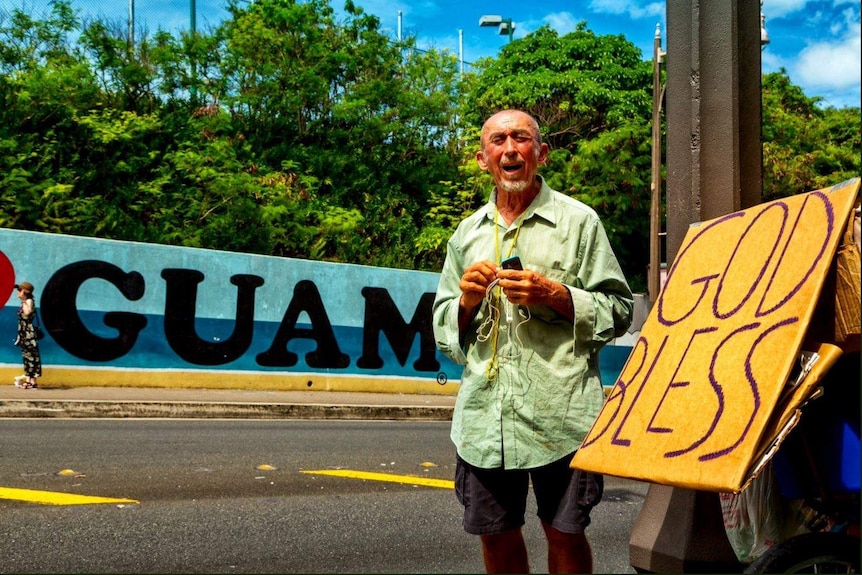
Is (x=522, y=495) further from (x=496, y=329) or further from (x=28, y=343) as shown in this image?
(x=28, y=343)

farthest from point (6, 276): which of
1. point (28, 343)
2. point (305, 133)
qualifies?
point (305, 133)

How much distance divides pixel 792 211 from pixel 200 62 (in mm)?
22206

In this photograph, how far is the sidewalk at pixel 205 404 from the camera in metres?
13.1

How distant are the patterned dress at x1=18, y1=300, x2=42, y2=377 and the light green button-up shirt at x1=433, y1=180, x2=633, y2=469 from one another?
12.7 meters

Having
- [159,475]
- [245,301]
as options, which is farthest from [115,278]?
[159,475]

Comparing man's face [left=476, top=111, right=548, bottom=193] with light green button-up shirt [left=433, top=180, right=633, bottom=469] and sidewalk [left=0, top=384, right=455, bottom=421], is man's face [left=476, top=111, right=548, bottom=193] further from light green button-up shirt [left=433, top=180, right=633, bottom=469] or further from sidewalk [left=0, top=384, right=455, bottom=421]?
sidewalk [left=0, top=384, right=455, bottom=421]

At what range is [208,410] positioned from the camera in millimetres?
14000

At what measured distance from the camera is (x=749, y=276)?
9.59 ft

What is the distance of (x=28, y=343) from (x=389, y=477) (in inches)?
334

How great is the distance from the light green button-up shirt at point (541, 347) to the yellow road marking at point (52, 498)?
4.10 m

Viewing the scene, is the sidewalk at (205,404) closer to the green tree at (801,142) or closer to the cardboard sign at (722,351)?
the cardboard sign at (722,351)

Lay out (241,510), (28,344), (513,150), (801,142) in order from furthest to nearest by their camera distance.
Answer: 1. (801,142)
2. (28,344)
3. (241,510)
4. (513,150)

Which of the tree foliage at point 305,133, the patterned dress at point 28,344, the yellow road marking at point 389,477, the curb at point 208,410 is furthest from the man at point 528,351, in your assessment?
the tree foliage at point 305,133

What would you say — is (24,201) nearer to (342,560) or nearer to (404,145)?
(404,145)
